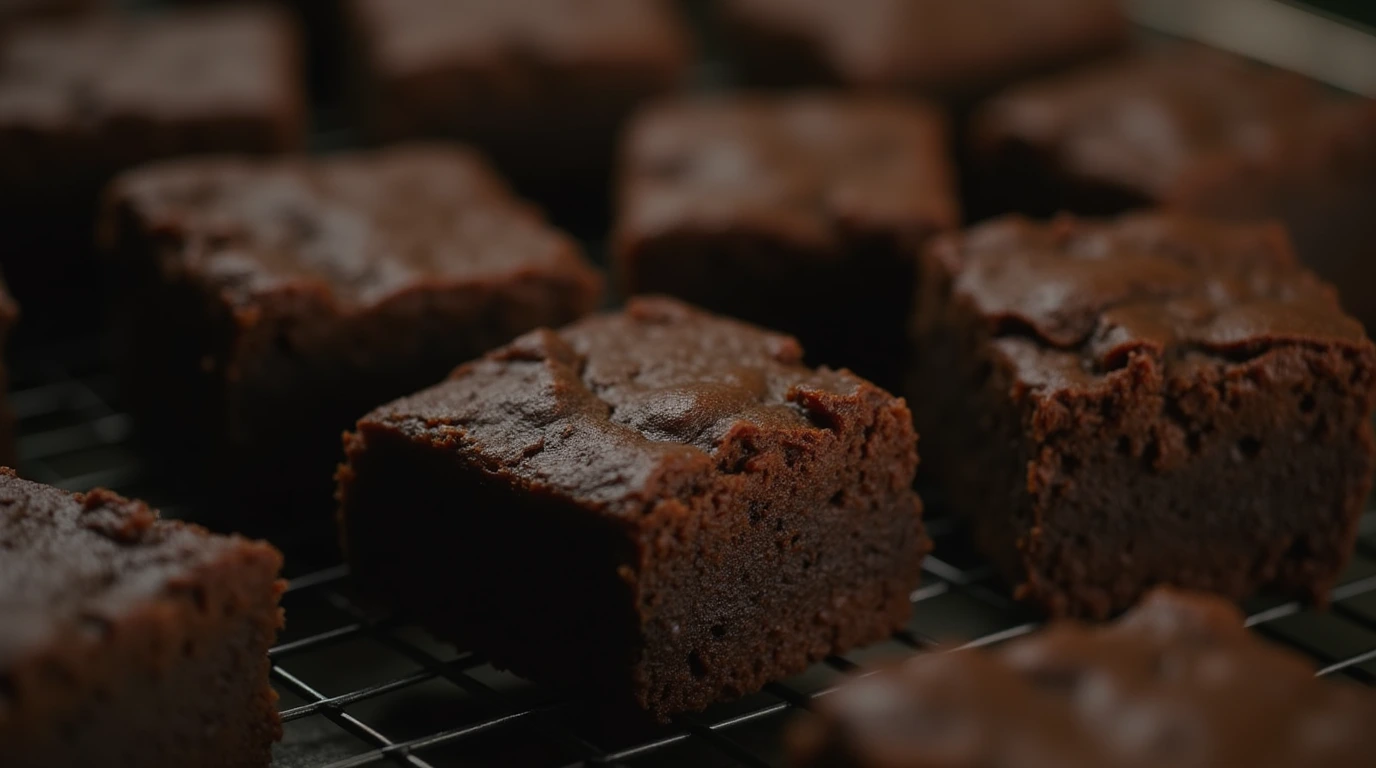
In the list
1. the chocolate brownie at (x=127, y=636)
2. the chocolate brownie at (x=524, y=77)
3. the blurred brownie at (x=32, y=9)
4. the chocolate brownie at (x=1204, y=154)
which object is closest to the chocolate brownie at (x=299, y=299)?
the chocolate brownie at (x=127, y=636)

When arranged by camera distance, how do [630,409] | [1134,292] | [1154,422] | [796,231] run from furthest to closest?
1. [796,231]
2. [1134,292]
3. [1154,422]
4. [630,409]

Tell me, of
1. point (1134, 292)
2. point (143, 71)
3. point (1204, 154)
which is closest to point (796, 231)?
point (1134, 292)

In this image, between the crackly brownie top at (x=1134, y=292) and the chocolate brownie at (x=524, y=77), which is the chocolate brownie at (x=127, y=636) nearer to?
the crackly brownie top at (x=1134, y=292)

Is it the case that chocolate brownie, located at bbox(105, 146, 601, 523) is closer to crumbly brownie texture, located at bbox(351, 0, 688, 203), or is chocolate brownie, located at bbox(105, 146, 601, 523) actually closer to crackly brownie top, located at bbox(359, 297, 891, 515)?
crackly brownie top, located at bbox(359, 297, 891, 515)

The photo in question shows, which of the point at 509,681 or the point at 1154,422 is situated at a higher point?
the point at 1154,422

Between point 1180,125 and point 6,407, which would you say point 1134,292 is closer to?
point 1180,125

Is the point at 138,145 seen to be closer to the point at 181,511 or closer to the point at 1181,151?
the point at 181,511

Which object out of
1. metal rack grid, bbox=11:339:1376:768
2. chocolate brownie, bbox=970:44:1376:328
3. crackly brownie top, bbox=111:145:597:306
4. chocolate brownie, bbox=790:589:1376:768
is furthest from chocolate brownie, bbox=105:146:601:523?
chocolate brownie, bbox=790:589:1376:768
